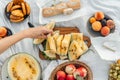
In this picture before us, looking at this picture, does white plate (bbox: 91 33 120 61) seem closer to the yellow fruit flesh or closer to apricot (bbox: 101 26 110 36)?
apricot (bbox: 101 26 110 36)

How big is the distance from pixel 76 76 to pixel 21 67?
0.24m

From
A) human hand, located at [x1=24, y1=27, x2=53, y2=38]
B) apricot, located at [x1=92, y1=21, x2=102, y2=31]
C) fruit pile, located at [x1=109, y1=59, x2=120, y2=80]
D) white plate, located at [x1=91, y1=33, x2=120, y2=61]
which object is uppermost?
human hand, located at [x1=24, y1=27, x2=53, y2=38]

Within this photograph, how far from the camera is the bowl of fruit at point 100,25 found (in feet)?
4.96

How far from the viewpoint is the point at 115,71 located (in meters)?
1.41

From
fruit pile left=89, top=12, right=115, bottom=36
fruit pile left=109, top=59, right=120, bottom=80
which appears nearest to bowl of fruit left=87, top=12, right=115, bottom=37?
fruit pile left=89, top=12, right=115, bottom=36

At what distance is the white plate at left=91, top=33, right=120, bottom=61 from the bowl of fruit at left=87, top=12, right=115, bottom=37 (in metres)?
0.03

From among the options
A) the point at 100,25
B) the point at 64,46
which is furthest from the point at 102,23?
the point at 64,46

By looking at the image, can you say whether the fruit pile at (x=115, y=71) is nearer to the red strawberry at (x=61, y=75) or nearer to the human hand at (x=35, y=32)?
the red strawberry at (x=61, y=75)

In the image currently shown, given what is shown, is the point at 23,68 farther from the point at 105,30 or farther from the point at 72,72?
the point at 105,30

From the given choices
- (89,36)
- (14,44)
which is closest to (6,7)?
(14,44)

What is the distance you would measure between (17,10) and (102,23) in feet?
1.30

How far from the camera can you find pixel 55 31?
1544 mm

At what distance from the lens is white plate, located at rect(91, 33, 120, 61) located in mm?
1461

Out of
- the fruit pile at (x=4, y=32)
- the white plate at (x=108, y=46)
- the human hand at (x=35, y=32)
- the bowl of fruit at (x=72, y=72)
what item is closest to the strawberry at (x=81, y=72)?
the bowl of fruit at (x=72, y=72)
